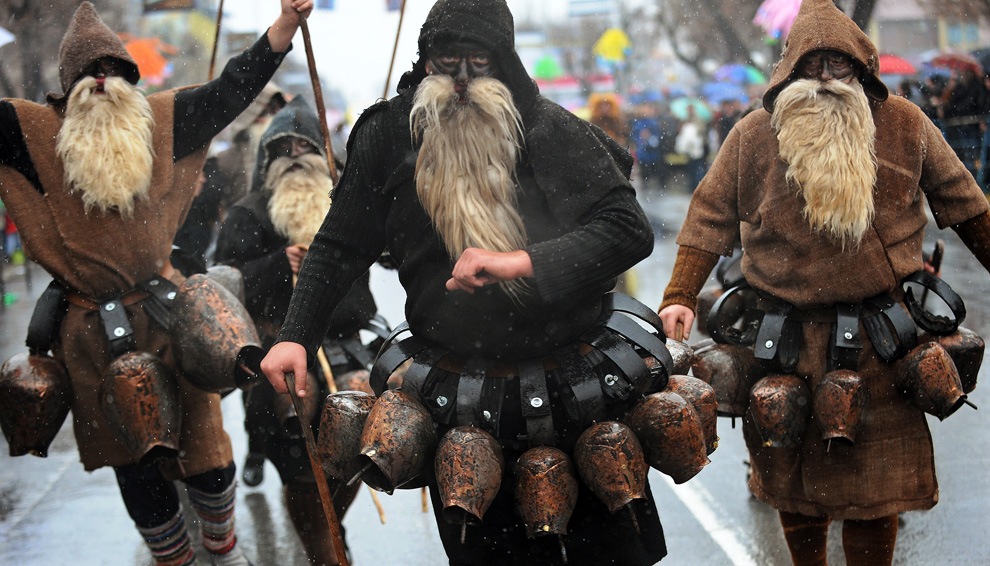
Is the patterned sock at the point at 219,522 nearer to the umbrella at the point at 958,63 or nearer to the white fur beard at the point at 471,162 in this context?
the white fur beard at the point at 471,162

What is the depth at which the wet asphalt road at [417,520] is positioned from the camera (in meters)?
5.18

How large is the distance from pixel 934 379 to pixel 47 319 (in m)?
3.07

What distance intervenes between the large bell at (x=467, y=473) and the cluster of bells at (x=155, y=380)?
133 cm

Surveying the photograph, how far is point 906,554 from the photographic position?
5.00m

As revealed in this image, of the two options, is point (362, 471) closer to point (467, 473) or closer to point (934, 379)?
point (467, 473)

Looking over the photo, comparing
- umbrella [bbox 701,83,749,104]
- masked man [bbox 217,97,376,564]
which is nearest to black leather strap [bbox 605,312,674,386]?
masked man [bbox 217,97,376,564]

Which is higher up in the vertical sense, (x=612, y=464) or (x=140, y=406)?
(x=612, y=464)

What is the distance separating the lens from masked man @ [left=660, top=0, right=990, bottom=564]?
3.88 metres

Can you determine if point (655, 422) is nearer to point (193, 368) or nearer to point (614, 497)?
point (614, 497)

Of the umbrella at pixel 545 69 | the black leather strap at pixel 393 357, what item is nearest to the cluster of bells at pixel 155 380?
the black leather strap at pixel 393 357

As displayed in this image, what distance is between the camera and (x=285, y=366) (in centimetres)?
313

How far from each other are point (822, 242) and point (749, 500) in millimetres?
2302

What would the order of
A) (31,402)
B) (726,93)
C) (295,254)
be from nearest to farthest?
1. (31,402)
2. (295,254)
3. (726,93)

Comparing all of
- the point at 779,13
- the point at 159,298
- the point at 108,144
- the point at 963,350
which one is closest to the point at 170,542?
the point at 159,298
